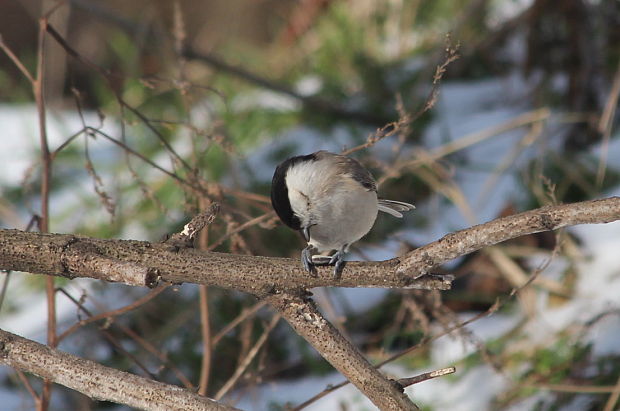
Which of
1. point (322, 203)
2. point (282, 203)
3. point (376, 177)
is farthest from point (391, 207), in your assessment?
point (376, 177)

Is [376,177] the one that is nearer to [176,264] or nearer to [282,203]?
[282,203]

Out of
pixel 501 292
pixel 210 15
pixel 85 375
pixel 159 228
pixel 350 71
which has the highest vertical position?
pixel 210 15

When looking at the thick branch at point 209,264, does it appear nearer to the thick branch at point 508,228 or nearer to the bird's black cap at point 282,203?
the thick branch at point 508,228

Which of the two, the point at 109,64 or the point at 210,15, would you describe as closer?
the point at 109,64

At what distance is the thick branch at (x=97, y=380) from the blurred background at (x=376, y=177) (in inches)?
11.0

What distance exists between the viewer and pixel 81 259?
115 cm

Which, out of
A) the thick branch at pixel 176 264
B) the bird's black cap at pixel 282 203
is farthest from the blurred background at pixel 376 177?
the thick branch at pixel 176 264

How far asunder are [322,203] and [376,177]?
59.9 inches

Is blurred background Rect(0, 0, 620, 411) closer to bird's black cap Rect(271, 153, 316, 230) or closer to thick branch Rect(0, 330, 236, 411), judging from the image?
bird's black cap Rect(271, 153, 316, 230)

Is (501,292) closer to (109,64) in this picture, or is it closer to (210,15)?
(109,64)

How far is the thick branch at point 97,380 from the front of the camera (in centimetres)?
111

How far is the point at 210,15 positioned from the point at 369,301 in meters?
4.23

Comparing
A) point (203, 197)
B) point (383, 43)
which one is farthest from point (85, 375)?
point (383, 43)

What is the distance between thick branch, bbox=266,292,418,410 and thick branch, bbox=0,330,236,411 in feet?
0.62
